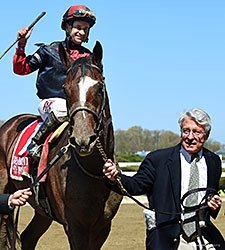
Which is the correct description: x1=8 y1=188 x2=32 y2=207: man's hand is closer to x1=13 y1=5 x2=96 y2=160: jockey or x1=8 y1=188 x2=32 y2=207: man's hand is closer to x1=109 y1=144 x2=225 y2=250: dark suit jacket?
x1=109 y1=144 x2=225 y2=250: dark suit jacket

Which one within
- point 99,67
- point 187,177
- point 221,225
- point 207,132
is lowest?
point 221,225

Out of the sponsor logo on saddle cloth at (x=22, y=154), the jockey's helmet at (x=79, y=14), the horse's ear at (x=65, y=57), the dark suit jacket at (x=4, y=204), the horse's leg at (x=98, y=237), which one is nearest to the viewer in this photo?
the dark suit jacket at (x=4, y=204)

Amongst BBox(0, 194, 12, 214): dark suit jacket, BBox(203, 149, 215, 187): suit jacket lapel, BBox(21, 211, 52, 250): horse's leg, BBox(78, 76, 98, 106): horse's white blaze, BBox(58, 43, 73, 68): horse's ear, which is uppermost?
BBox(58, 43, 73, 68): horse's ear

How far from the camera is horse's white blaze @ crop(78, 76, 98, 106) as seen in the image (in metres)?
5.24

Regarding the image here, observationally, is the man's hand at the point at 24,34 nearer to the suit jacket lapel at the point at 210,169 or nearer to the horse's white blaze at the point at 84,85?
the horse's white blaze at the point at 84,85

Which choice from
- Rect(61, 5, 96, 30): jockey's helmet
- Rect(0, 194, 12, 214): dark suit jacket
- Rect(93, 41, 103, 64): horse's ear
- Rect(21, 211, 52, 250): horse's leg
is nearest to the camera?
Rect(0, 194, 12, 214): dark suit jacket

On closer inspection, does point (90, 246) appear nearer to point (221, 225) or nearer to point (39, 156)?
point (39, 156)

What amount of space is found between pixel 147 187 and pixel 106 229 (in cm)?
107

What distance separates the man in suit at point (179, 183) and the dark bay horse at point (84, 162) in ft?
1.32

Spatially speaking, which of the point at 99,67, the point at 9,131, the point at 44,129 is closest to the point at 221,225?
the point at 9,131

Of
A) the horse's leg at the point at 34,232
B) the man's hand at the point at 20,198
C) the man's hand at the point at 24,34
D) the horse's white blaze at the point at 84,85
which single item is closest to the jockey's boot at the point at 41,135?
the man's hand at the point at 24,34

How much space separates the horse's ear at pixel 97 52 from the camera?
18.4 feet

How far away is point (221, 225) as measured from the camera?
38.3 ft

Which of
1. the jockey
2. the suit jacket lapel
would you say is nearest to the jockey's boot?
the jockey
